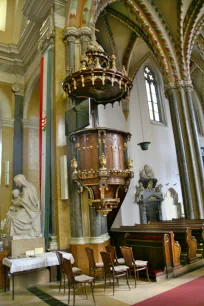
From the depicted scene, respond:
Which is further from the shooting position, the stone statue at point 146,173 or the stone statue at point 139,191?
the stone statue at point 146,173

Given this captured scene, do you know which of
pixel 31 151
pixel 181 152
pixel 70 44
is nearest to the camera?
pixel 70 44

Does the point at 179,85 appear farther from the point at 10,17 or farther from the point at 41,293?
the point at 41,293

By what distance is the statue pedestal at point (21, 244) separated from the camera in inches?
196

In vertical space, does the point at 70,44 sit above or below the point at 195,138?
above

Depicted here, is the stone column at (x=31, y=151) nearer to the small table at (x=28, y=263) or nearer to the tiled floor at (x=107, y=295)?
the small table at (x=28, y=263)

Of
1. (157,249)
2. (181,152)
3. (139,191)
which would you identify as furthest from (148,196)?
(157,249)

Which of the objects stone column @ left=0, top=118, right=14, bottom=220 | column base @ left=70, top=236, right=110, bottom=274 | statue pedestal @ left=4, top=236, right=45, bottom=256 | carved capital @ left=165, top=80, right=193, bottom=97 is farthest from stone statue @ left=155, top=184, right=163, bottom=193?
statue pedestal @ left=4, top=236, right=45, bottom=256

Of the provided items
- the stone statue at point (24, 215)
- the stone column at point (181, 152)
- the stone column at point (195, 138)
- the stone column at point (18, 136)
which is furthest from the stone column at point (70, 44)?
the stone column at point (195, 138)

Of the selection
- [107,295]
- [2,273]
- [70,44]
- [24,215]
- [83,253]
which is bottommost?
[107,295]

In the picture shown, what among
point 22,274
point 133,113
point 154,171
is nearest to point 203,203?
point 154,171

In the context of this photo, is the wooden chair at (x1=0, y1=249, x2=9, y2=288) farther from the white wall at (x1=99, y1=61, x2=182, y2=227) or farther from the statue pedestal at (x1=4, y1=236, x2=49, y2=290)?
the white wall at (x1=99, y1=61, x2=182, y2=227)

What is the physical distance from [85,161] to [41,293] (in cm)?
244

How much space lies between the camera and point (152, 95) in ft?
52.3

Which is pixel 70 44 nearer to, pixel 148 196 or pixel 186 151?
pixel 186 151
